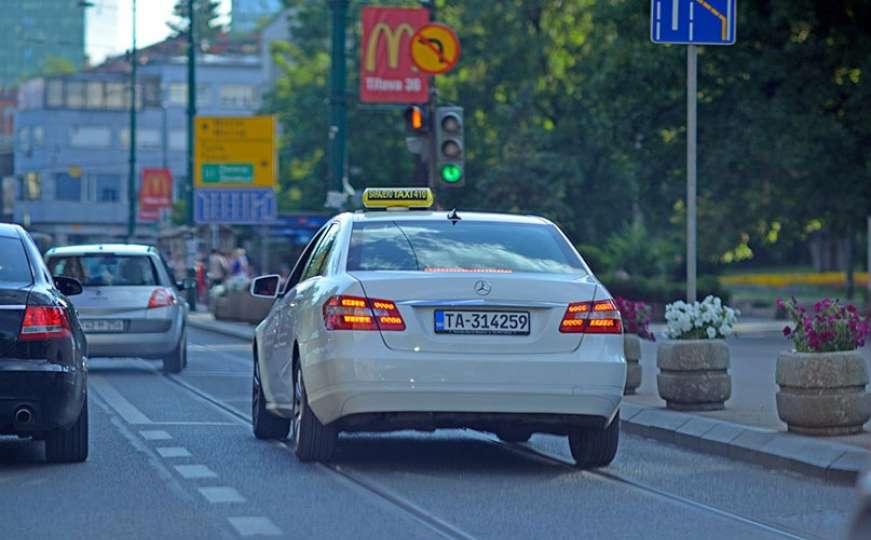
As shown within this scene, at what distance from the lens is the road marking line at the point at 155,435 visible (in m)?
13.4

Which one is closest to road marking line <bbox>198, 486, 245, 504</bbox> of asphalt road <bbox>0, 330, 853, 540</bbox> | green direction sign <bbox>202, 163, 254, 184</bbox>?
asphalt road <bbox>0, 330, 853, 540</bbox>

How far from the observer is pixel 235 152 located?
48031 millimetres

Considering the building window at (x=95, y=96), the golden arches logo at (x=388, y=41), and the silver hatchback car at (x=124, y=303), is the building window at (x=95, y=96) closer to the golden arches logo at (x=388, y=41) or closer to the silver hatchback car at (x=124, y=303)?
the golden arches logo at (x=388, y=41)

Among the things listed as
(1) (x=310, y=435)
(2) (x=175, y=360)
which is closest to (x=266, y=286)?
(1) (x=310, y=435)

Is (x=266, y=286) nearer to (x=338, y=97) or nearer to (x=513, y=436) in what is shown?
(x=513, y=436)

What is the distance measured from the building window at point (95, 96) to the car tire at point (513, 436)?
356ft

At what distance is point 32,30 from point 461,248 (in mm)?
125338

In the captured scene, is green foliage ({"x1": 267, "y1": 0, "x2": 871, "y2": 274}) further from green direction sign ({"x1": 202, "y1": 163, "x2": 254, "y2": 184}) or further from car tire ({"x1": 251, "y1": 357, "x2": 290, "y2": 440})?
car tire ({"x1": 251, "y1": 357, "x2": 290, "y2": 440})

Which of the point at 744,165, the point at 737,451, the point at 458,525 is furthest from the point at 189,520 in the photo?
the point at 744,165

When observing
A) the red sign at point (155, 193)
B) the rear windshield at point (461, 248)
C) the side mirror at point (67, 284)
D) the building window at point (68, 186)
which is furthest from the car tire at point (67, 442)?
the building window at point (68, 186)

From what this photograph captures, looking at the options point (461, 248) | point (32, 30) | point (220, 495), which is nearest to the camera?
point (220, 495)

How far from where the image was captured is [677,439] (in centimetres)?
1355

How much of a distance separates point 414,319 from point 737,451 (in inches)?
110

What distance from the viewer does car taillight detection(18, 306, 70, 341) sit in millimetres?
11047
